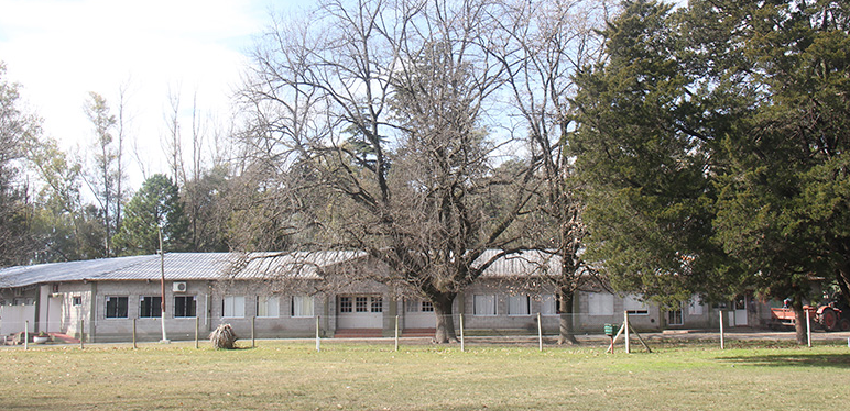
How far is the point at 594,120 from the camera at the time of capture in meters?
19.0

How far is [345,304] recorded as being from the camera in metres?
40.7

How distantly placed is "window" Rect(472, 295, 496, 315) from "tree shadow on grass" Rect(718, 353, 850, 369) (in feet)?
61.6

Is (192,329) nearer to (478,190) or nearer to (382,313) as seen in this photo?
(382,313)

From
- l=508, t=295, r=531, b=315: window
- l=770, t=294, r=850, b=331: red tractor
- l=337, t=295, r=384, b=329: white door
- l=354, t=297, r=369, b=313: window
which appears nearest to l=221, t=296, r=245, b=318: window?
l=337, t=295, r=384, b=329: white door

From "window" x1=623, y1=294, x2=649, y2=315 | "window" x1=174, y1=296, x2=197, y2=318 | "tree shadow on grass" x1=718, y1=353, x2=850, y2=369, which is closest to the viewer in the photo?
"tree shadow on grass" x1=718, y1=353, x2=850, y2=369

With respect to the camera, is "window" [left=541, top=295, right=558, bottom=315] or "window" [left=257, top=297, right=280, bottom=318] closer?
"window" [left=257, top=297, right=280, bottom=318]

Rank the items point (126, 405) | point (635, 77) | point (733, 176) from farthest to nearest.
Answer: point (635, 77) → point (733, 176) → point (126, 405)

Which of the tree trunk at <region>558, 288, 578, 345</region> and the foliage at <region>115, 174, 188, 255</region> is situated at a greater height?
the foliage at <region>115, 174, 188, 255</region>

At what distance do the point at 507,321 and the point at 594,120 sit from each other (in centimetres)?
2253

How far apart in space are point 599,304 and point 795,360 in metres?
19.8

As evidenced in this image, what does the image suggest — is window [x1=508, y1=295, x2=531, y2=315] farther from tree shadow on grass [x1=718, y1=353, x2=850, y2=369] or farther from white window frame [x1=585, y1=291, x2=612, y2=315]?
tree shadow on grass [x1=718, y1=353, x2=850, y2=369]

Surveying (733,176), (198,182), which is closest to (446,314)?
(733,176)

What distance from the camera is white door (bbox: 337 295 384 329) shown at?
40.1 meters

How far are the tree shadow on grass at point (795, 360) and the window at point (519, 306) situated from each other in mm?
18356
